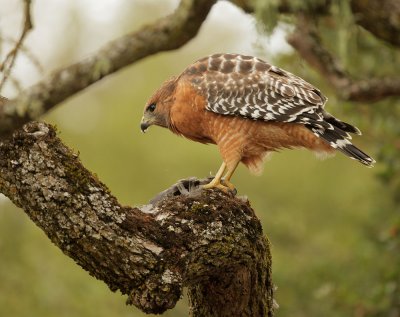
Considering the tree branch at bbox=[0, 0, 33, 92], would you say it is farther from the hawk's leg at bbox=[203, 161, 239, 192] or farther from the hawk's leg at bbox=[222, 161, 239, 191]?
the hawk's leg at bbox=[222, 161, 239, 191]

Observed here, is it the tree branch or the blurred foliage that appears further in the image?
the blurred foliage

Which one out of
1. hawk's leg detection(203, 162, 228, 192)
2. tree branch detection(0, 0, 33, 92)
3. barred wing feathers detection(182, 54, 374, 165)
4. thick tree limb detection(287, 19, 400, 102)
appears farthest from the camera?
thick tree limb detection(287, 19, 400, 102)

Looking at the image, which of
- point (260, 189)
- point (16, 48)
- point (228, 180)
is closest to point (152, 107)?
point (228, 180)

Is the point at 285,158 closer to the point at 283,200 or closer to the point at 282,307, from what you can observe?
the point at 283,200

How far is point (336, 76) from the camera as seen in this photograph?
8.13m

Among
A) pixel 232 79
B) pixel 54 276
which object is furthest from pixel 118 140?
pixel 232 79

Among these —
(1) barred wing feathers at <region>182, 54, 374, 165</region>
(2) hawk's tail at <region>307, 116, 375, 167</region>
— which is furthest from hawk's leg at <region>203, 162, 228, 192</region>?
(2) hawk's tail at <region>307, 116, 375, 167</region>

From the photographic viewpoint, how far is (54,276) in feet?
47.8

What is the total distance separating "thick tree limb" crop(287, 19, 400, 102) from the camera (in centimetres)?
799

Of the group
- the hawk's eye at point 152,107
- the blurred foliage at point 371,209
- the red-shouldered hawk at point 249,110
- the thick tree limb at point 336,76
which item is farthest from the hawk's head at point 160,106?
the blurred foliage at point 371,209

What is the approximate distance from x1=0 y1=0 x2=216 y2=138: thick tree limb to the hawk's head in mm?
1674

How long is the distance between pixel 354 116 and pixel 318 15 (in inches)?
150

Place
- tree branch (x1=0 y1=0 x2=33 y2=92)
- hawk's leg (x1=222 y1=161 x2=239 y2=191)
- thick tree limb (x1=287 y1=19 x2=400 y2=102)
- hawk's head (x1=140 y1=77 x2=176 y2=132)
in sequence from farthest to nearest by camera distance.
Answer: thick tree limb (x1=287 y1=19 x2=400 y2=102), hawk's head (x1=140 y1=77 x2=176 y2=132), hawk's leg (x1=222 y1=161 x2=239 y2=191), tree branch (x1=0 y1=0 x2=33 y2=92)

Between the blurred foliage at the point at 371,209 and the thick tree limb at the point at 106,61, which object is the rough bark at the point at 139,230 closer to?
the thick tree limb at the point at 106,61
